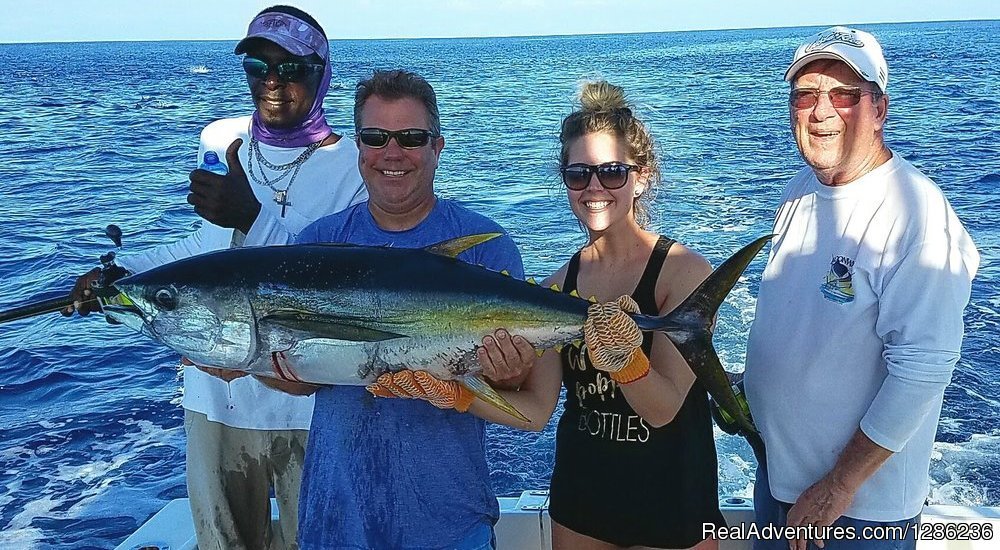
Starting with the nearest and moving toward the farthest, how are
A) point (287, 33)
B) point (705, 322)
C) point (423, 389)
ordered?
point (423, 389)
point (705, 322)
point (287, 33)

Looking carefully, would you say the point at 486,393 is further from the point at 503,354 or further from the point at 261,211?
the point at 261,211

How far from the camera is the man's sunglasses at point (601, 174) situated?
2611mm

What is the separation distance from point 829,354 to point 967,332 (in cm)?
637

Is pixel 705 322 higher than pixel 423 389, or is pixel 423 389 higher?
pixel 705 322

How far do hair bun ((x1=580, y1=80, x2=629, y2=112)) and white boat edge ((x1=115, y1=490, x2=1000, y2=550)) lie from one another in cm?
167

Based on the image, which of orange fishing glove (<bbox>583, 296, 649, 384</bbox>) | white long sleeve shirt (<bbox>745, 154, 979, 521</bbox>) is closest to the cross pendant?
orange fishing glove (<bbox>583, 296, 649, 384</bbox>)

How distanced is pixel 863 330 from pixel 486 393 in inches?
41.8

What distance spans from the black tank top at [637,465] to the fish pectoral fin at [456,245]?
1.78ft

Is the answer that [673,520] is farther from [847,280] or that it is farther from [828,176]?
[828,176]

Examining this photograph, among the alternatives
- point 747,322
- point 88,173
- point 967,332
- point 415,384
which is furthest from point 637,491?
point 88,173

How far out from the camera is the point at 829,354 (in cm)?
243

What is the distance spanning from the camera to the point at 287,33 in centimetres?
298

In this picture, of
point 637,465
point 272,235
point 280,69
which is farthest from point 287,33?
point 637,465

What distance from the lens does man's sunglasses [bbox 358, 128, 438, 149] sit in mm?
2400
